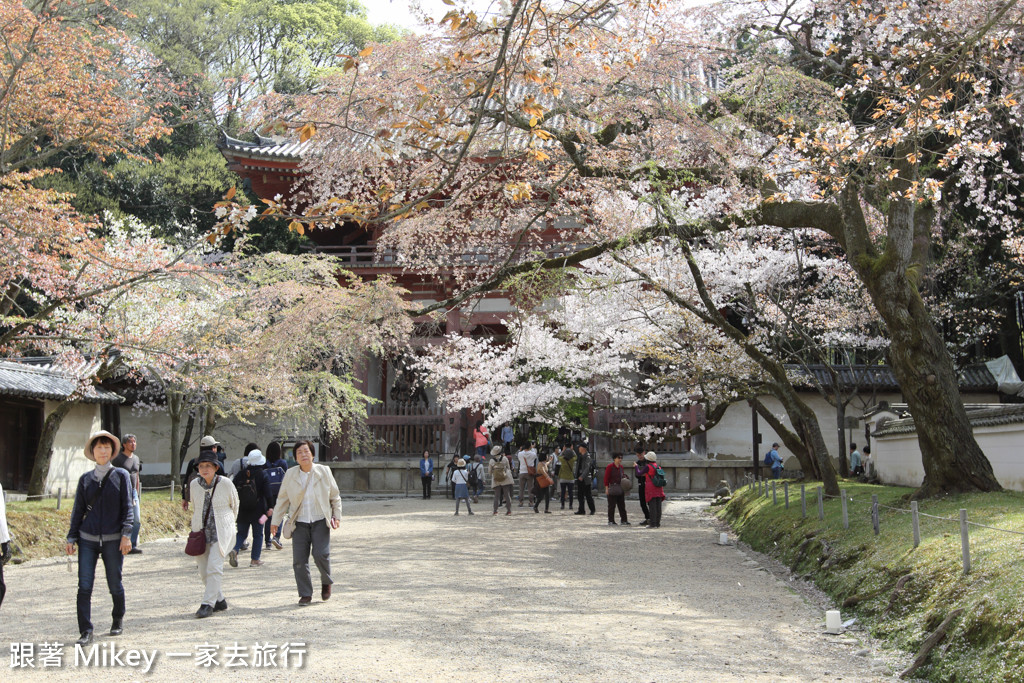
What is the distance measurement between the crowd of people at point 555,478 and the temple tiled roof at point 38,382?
8057mm

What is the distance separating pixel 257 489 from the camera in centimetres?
1072

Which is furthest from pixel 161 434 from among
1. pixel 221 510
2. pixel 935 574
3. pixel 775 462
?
pixel 935 574

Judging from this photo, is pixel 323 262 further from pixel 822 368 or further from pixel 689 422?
pixel 822 368

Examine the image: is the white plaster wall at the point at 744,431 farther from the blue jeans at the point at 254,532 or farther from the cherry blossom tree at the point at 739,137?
the blue jeans at the point at 254,532

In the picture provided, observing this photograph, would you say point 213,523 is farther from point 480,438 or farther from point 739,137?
point 480,438

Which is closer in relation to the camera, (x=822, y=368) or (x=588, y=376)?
(x=588, y=376)

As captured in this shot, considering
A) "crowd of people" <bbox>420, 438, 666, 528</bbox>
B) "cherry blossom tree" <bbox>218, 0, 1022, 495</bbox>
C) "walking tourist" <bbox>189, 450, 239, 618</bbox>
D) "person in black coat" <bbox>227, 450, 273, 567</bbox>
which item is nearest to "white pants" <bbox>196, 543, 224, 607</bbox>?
"walking tourist" <bbox>189, 450, 239, 618</bbox>

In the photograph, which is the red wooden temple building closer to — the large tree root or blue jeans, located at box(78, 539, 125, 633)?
blue jeans, located at box(78, 539, 125, 633)

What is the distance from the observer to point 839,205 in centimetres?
1105

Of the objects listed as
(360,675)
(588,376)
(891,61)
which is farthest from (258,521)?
(588,376)

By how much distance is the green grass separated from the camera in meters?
4.89

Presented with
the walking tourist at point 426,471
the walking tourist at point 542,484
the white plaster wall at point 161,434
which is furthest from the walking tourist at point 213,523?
the white plaster wall at point 161,434

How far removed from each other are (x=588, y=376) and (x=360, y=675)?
1690 cm

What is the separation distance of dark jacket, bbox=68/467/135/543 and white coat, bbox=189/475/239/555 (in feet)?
2.79
